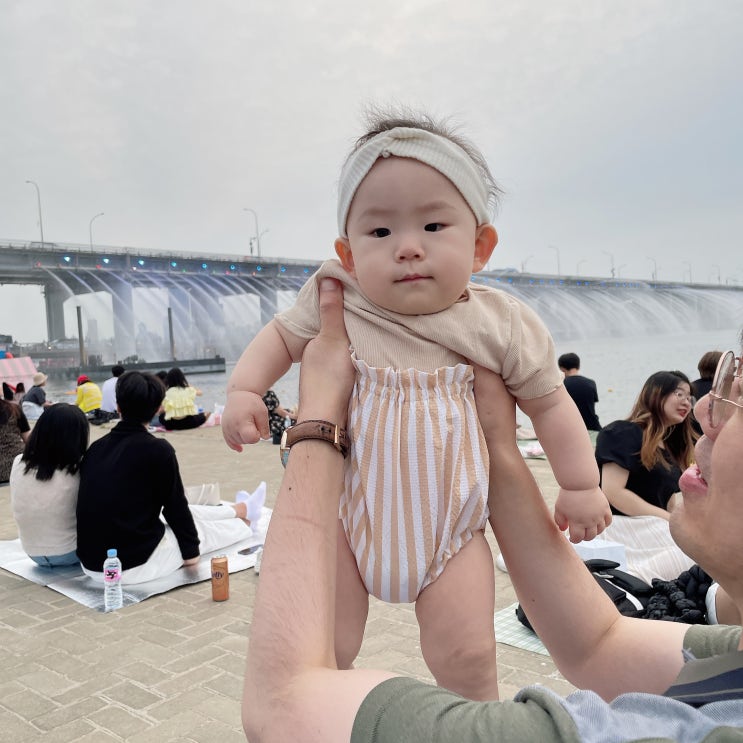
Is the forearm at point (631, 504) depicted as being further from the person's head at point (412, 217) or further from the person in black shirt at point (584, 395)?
the person in black shirt at point (584, 395)

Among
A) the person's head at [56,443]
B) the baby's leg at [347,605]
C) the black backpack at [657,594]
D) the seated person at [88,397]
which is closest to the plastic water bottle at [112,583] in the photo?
the person's head at [56,443]

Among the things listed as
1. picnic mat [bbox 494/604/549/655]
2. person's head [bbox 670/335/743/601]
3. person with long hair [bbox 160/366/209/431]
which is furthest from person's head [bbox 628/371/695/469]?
person with long hair [bbox 160/366/209/431]

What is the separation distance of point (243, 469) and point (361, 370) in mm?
8661

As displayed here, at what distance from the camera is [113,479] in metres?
4.86

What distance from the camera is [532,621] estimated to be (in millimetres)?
1538

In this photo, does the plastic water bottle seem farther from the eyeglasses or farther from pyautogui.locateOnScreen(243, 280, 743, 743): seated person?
the eyeglasses

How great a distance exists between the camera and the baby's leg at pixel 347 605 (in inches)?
59.0

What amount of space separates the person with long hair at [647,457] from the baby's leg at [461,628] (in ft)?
11.2

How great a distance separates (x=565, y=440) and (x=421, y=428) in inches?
14.6

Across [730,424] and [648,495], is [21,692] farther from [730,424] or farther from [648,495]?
[648,495]

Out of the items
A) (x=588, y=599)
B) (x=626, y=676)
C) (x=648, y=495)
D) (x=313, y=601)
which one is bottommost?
(x=648, y=495)

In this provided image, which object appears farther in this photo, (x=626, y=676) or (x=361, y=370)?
(x=361, y=370)

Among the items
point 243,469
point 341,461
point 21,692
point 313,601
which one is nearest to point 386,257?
point 341,461

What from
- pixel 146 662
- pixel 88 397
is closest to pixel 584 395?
pixel 146 662
